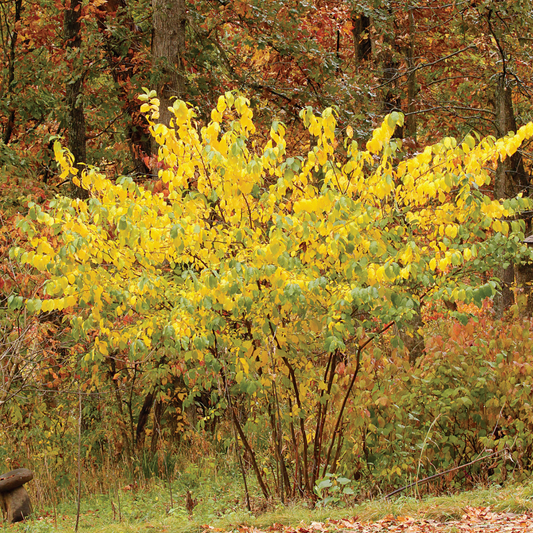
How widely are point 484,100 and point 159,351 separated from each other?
1026 centimetres

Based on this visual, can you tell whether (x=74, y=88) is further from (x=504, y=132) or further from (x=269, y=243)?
(x=269, y=243)

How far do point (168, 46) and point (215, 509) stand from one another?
19.0ft

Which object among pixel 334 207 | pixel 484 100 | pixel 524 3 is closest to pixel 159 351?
pixel 334 207

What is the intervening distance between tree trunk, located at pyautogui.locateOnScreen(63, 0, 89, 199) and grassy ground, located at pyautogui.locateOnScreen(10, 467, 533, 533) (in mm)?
4762

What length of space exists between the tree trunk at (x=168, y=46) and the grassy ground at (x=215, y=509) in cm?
452

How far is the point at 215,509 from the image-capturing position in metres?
6.16

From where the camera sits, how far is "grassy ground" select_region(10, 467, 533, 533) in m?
4.72

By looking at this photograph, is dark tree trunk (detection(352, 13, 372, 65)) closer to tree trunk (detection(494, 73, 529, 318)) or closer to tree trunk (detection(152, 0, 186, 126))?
tree trunk (detection(494, 73, 529, 318))

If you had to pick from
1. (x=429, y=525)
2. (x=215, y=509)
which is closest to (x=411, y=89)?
(x=215, y=509)

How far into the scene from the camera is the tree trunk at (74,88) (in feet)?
32.7

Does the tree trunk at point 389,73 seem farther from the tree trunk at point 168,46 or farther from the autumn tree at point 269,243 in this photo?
the autumn tree at point 269,243

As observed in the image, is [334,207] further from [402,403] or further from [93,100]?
[93,100]

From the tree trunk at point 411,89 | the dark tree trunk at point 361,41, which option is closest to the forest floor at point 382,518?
the tree trunk at point 411,89

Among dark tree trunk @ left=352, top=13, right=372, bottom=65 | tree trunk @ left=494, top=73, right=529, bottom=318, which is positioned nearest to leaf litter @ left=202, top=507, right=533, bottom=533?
tree trunk @ left=494, top=73, right=529, bottom=318
